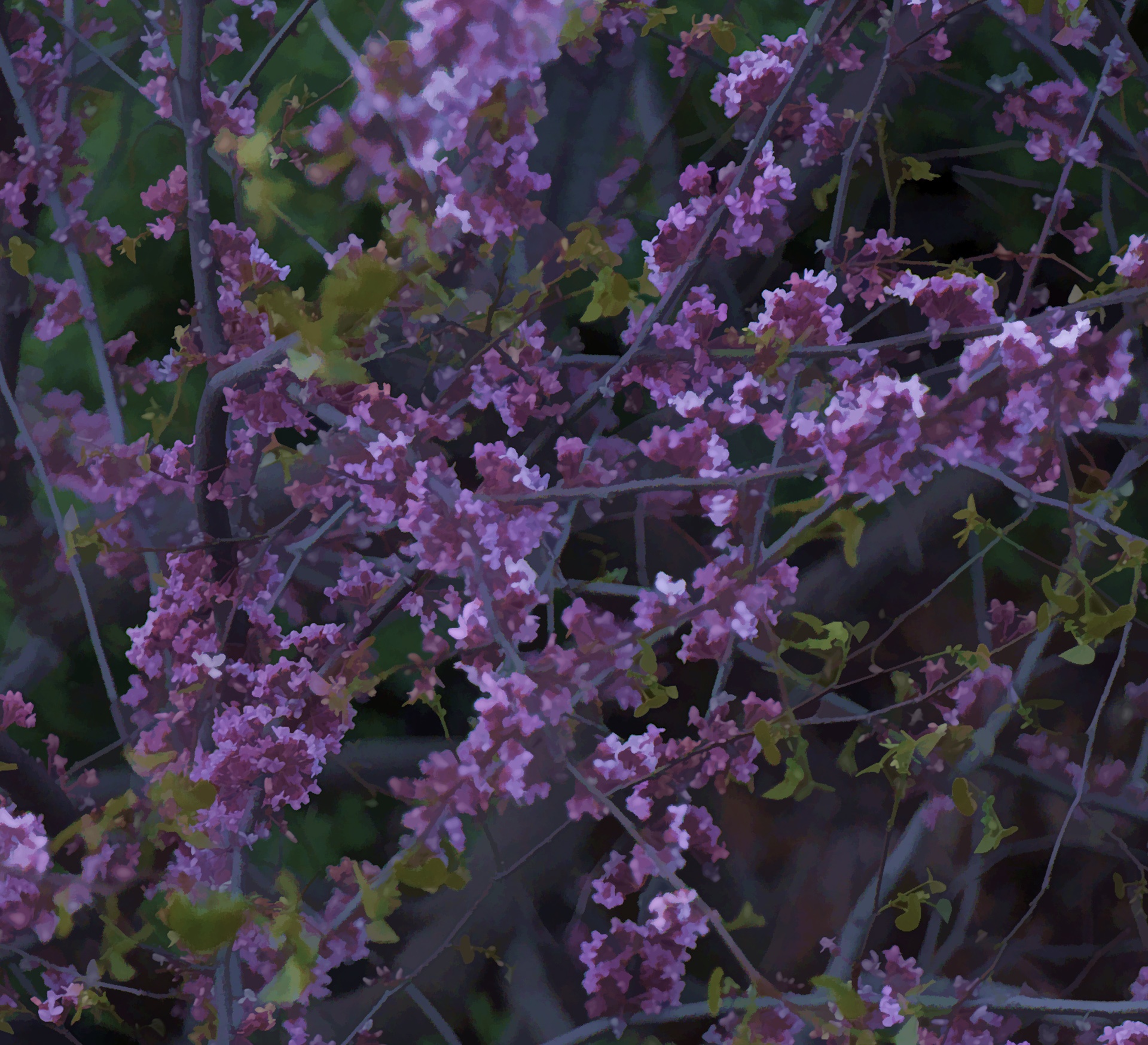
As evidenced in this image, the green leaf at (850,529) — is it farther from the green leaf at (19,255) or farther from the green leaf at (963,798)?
the green leaf at (19,255)

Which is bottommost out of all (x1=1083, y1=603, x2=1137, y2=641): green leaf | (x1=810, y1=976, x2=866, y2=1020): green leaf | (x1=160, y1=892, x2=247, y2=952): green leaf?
(x1=810, y1=976, x2=866, y2=1020): green leaf

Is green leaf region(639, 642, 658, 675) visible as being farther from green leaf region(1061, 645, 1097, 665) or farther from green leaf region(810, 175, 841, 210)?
green leaf region(810, 175, 841, 210)

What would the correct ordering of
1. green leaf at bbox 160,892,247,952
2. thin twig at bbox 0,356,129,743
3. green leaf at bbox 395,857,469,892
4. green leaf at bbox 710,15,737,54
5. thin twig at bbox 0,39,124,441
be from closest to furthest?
green leaf at bbox 160,892,247,952
green leaf at bbox 395,857,469,892
green leaf at bbox 710,15,737,54
thin twig at bbox 0,356,129,743
thin twig at bbox 0,39,124,441

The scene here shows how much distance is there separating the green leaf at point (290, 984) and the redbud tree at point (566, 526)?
0.02 meters

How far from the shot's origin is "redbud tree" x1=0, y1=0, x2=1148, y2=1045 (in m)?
1.42

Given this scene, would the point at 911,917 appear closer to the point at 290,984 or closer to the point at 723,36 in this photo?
the point at 290,984

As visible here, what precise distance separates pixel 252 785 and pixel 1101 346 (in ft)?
6.06

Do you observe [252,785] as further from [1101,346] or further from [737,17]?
[737,17]

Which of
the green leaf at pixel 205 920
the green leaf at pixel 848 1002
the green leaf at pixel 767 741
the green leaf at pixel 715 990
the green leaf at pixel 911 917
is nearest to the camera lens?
the green leaf at pixel 205 920

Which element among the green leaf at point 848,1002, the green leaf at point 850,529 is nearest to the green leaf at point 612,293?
the green leaf at point 850,529

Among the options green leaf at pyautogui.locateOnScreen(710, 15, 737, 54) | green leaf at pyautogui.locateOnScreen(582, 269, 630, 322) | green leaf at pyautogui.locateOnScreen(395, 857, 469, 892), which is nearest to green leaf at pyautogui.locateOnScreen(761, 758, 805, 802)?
green leaf at pyautogui.locateOnScreen(395, 857, 469, 892)

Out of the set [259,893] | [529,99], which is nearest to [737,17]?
[529,99]

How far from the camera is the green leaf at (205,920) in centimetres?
93

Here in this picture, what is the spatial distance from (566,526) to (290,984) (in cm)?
122
